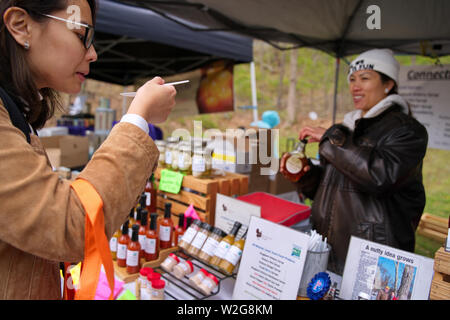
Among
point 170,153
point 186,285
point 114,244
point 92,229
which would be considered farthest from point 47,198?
point 170,153

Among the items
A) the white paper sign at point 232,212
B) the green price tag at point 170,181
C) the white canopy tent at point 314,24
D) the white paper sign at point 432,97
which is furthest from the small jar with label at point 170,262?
the white paper sign at point 432,97

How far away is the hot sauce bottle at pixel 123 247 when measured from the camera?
1314 mm

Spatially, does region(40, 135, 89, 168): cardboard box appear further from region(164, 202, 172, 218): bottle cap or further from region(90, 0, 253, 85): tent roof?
region(164, 202, 172, 218): bottle cap

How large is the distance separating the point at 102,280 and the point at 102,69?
12.4 ft

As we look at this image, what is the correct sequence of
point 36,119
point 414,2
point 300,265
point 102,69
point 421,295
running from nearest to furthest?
point 36,119 → point 421,295 → point 300,265 → point 414,2 → point 102,69

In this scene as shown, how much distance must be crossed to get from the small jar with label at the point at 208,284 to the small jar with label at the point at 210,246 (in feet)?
0.29

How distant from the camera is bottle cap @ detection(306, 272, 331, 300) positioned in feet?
3.05

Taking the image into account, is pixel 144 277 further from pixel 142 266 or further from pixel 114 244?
pixel 114 244

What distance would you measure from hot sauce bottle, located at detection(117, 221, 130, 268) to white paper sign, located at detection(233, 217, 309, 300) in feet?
1.67

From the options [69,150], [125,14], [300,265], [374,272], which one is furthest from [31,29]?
[69,150]

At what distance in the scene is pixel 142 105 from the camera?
545 millimetres

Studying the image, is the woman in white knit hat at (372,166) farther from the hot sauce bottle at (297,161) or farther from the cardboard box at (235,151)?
the cardboard box at (235,151)

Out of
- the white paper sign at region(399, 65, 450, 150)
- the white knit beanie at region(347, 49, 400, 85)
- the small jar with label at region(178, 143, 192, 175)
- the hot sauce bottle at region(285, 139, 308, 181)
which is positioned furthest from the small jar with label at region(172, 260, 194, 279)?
the white paper sign at region(399, 65, 450, 150)
